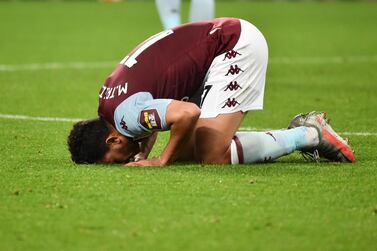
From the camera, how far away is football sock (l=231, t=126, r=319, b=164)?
680 centimetres

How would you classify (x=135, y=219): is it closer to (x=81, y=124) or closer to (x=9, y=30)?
(x=81, y=124)

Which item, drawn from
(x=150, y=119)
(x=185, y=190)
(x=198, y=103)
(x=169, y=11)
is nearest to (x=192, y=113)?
(x=150, y=119)

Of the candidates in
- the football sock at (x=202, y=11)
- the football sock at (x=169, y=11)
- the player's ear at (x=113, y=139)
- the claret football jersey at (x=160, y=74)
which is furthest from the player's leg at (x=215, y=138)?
the football sock at (x=169, y=11)

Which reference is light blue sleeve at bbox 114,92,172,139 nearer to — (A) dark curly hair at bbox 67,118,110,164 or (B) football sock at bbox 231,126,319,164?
(A) dark curly hair at bbox 67,118,110,164

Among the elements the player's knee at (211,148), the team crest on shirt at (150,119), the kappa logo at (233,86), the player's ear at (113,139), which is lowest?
the player's knee at (211,148)

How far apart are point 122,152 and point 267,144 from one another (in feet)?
3.20

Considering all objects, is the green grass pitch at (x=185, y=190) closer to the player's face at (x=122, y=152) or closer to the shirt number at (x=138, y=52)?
the player's face at (x=122, y=152)

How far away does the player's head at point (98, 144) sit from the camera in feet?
21.6

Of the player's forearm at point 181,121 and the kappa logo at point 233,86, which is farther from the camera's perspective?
the kappa logo at point 233,86

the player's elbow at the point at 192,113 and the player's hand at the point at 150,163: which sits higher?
the player's elbow at the point at 192,113

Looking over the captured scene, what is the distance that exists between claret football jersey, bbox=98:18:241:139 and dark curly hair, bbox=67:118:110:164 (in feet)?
0.27

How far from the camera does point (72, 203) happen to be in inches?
224

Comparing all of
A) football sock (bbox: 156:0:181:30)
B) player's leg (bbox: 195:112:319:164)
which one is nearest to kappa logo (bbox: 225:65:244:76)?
player's leg (bbox: 195:112:319:164)

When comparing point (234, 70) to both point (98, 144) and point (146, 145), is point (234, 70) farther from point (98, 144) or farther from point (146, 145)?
point (98, 144)
